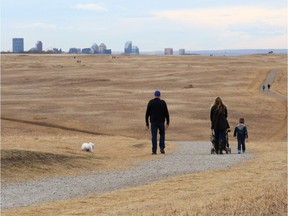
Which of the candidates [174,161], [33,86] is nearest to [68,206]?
[174,161]

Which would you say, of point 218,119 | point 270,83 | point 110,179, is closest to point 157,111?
point 218,119

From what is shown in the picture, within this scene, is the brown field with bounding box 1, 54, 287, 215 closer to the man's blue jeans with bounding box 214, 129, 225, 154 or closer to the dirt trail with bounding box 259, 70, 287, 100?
the dirt trail with bounding box 259, 70, 287, 100

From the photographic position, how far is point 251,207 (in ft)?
32.6

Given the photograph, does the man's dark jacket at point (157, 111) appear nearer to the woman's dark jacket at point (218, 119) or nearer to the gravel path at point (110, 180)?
the gravel path at point (110, 180)

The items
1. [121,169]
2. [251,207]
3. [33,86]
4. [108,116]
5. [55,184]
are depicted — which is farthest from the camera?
[33,86]

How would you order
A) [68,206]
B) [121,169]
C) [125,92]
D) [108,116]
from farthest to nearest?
[125,92]
[108,116]
[121,169]
[68,206]

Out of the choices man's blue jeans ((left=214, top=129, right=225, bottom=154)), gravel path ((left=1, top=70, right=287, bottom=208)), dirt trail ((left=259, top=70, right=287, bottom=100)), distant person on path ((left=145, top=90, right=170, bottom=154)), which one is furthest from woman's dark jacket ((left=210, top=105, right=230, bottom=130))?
dirt trail ((left=259, top=70, right=287, bottom=100))

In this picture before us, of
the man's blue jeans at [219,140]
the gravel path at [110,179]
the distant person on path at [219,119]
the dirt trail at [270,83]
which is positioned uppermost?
the distant person on path at [219,119]

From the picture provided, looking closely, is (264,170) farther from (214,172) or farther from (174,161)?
(174,161)

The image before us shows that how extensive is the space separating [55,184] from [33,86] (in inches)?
2043

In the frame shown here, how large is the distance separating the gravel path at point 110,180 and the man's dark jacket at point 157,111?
1110 millimetres

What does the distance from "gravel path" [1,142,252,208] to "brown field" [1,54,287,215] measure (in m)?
0.67

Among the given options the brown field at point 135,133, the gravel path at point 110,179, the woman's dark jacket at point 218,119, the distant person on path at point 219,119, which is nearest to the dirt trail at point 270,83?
the brown field at point 135,133

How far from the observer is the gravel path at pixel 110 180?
535 inches
